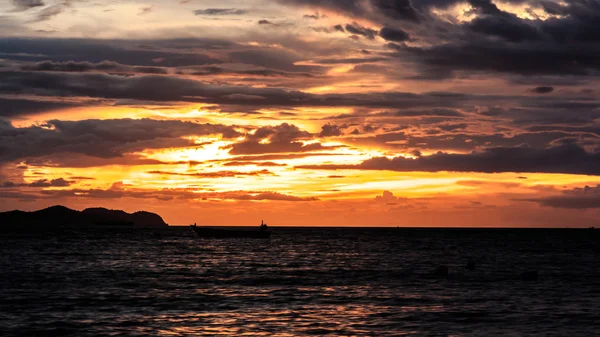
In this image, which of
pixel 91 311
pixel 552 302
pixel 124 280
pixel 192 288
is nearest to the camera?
pixel 91 311

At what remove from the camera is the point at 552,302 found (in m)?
58.2

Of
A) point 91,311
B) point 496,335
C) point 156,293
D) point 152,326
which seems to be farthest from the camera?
point 156,293

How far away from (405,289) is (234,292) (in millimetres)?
16638

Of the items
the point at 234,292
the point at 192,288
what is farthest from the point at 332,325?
the point at 192,288

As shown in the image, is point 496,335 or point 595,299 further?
point 595,299

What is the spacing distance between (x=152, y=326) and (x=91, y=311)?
8756mm

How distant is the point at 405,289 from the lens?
68.9 meters

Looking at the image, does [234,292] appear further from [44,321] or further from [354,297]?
[44,321]

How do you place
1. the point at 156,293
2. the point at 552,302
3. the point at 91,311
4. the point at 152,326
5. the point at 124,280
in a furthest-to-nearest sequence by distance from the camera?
the point at 124,280, the point at 156,293, the point at 552,302, the point at 91,311, the point at 152,326

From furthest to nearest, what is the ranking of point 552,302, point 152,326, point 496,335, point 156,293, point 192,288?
point 192,288 → point 156,293 → point 552,302 → point 152,326 → point 496,335

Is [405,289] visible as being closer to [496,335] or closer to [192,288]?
[192,288]

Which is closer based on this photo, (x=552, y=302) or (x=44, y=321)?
(x=44, y=321)

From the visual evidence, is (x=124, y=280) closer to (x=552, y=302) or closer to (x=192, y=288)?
(x=192, y=288)

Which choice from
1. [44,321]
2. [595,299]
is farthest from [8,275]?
[595,299]
